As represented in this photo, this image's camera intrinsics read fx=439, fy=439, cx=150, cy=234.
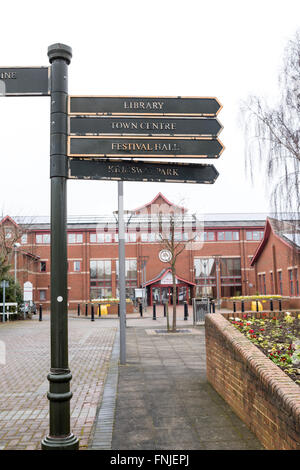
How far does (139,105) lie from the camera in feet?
13.0

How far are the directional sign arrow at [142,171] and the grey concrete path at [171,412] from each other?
2.82m

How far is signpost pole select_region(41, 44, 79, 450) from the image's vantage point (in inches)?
140

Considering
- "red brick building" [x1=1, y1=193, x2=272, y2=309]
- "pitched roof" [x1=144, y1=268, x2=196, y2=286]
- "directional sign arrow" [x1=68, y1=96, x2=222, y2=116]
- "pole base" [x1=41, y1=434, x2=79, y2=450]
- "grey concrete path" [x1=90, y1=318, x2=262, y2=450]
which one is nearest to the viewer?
"pole base" [x1=41, y1=434, x2=79, y2=450]

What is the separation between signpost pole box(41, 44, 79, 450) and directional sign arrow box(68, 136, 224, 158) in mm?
133

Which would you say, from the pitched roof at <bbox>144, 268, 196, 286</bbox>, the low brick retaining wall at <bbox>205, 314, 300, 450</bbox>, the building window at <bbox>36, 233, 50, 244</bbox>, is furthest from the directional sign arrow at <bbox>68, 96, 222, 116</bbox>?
the building window at <bbox>36, 233, 50, 244</bbox>

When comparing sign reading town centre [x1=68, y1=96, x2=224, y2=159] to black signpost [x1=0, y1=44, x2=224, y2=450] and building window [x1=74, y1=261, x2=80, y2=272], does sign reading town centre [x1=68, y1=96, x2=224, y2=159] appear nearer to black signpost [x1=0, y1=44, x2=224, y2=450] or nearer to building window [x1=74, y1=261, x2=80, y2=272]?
black signpost [x1=0, y1=44, x2=224, y2=450]

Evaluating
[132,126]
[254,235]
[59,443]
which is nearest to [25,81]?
[132,126]

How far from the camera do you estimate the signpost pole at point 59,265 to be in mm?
3564

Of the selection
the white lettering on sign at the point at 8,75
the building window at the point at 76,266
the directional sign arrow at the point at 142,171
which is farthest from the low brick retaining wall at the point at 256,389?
the building window at the point at 76,266

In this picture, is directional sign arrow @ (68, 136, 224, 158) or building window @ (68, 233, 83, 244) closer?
directional sign arrow @ (68, 136, 224, 158)

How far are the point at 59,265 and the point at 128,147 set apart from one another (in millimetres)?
1197

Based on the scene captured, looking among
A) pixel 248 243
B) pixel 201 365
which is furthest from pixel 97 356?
pixel 248 243

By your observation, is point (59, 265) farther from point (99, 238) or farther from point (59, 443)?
point (99, 238)
